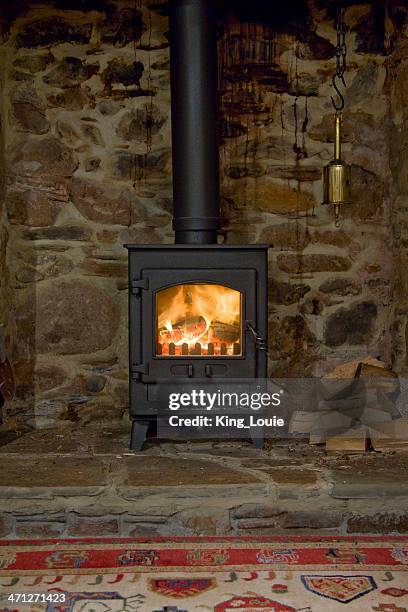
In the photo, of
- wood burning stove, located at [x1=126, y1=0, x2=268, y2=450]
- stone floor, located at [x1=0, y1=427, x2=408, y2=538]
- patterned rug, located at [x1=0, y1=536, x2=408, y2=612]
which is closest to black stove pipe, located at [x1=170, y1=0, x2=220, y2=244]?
wood burning stove, located at [x1=126, y1=0, x2=268, y2=450]

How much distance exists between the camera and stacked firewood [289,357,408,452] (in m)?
3.28

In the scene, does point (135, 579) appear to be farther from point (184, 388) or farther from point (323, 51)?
point (323, 51)

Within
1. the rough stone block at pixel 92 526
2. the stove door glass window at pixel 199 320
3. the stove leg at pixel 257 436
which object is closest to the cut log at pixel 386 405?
the stove leg at pixel 257 436

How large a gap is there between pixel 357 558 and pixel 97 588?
0.81 metres

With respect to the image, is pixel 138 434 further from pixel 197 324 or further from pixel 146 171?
pixel 146 171

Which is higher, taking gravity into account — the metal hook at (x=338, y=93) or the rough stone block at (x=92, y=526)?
the metal hook at (x=338, y=93)

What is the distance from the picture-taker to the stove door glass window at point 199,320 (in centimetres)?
323

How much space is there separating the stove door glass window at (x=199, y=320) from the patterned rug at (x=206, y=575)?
781mm

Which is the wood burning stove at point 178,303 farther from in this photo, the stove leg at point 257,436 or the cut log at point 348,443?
the cut log at point 348,443

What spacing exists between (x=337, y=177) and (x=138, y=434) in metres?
1.33

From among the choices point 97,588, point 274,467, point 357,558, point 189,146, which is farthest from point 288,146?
point 97,588

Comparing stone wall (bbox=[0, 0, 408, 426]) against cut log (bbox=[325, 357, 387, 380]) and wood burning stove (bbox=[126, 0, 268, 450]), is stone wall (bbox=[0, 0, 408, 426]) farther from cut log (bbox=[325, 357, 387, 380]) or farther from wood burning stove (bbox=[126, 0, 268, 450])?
wood burning stove (bbox=[126, 0, 268, 450])

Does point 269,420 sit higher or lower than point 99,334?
lower

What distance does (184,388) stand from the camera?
10.6 feet
